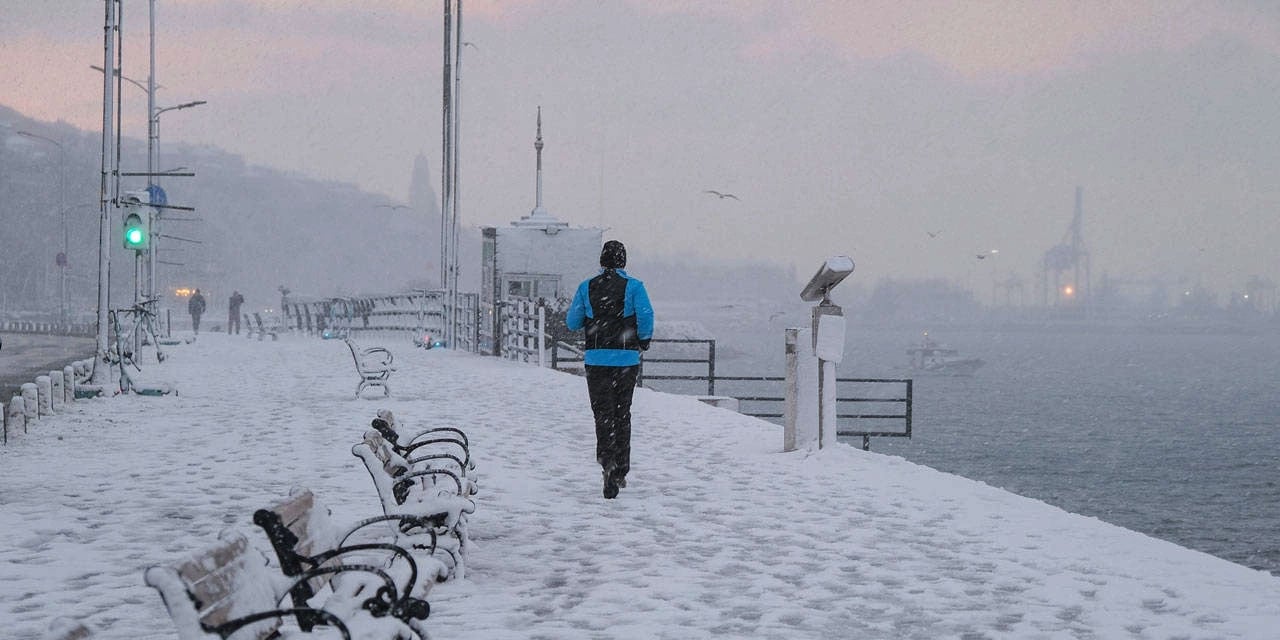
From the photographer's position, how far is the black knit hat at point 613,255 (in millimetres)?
10203

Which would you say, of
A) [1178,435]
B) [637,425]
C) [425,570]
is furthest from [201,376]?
[1178,435]

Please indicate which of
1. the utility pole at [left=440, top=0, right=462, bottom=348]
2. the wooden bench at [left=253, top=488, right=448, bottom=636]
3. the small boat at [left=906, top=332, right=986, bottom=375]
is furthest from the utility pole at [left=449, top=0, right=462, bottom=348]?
the small boat at [left=906, top=332, right=986, bottom=375]

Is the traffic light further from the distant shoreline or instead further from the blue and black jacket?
the blue and black jacket

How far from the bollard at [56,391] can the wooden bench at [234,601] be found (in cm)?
1424

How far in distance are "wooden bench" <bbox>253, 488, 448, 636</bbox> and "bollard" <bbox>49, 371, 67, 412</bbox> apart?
13.2 metres

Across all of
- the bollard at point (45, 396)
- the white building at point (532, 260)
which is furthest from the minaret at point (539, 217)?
the bollard at point (45, 396)

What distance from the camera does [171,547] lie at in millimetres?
8000

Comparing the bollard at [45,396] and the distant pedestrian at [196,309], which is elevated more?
the distant pedestrian at [196,309]

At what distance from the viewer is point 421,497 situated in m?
7.16

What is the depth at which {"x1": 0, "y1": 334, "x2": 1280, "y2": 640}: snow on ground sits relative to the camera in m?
6.46

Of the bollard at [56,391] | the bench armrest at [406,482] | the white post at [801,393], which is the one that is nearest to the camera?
the bench armrest at [406,482]

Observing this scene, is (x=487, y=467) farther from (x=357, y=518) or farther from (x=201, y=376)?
(x=201, y=376)

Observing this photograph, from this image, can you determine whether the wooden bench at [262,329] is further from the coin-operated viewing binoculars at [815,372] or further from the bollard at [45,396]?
the coin-operated viewing binoculars at [815,372]

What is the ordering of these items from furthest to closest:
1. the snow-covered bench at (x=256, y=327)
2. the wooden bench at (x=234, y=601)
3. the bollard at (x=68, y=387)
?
the snow-covered bench at (x=256, y=327), the bollard at (x=68, y=387), the wooden bench at (x=234, y=601)
